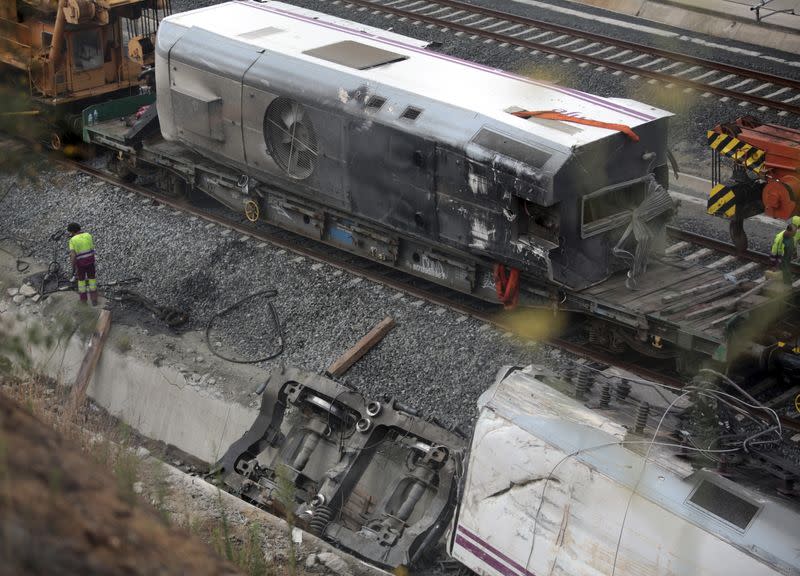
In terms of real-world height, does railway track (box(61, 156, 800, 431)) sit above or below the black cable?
above

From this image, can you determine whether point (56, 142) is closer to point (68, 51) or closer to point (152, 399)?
point (68, 51)

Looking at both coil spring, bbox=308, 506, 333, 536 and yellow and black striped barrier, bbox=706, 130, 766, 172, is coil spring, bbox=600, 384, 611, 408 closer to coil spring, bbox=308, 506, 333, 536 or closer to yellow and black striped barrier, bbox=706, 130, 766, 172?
coil spring, bbox=308, 506, 333, 536

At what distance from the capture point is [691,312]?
1104cm

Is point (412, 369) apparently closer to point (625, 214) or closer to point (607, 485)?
point (625, 214)

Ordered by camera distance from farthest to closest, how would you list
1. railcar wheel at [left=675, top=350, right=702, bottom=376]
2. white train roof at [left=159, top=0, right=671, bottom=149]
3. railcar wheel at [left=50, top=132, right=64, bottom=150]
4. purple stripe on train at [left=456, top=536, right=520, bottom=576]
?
railcar wheel at [left=50, top=132, right=64, bottom=150] < white train roof at [left=159, top=0, right=671, bottom=149] < railcar wheel at [left=675, top=350, right=702, bottom=376] < purple stripe on train at [left=456, top=536, right=520, bottom=576]

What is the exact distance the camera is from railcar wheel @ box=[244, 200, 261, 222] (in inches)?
569

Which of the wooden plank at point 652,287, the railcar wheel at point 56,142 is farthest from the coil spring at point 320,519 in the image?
the railcar wheel at point 56,142

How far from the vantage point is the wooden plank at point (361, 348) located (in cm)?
1191

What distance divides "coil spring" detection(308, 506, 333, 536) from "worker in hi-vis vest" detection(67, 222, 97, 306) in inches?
213

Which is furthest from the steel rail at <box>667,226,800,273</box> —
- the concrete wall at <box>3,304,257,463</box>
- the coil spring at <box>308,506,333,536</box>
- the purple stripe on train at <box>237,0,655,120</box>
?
the coil spring at <box>308,506,333,536</box>

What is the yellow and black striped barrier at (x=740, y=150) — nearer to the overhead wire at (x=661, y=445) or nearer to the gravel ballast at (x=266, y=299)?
the gravel ballast at (x=266, y=299)

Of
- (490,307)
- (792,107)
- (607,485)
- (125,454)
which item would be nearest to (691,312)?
(490,307)

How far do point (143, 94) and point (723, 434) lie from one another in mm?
13040

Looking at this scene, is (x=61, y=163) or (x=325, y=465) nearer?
(x=325, y=465)
